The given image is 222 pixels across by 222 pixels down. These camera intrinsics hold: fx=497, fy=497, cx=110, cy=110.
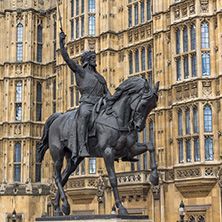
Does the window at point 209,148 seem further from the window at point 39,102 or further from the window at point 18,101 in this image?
the window at point 18,101

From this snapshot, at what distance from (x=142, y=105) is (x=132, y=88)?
50 centimetres

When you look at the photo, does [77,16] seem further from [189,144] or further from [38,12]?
[189,144]

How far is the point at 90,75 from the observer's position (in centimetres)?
1108

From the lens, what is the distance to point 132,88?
998 centimetres

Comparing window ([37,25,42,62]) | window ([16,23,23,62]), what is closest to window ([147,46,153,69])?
window ([37,25,42,62])

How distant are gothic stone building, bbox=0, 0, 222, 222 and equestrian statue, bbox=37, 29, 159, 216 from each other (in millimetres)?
14111

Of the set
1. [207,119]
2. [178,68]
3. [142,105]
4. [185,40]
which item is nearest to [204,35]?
[185,40]

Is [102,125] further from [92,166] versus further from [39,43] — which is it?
[39,43]

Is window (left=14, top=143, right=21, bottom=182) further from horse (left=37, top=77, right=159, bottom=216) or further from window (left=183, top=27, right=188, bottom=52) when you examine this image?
horse (left=37, top=77, right=159, bottom=216)

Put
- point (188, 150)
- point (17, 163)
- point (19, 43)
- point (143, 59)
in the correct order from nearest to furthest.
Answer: point (188, 150), point (143, 59), point (17, 163), point (19, 43)

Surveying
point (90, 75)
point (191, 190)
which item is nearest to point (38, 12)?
point (191, 190)

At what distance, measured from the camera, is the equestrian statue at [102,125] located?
981 cm

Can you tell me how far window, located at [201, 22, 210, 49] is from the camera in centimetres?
2525

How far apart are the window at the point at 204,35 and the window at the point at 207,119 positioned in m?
3.14
